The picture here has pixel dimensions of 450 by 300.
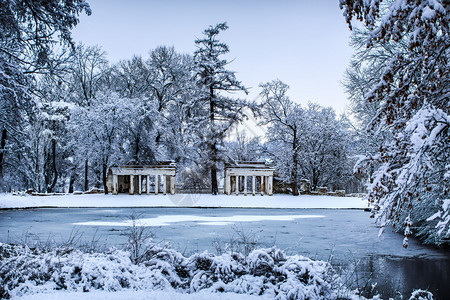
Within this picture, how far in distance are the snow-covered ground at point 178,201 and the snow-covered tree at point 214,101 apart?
3982 mm

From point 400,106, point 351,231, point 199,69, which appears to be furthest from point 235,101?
point 400,106

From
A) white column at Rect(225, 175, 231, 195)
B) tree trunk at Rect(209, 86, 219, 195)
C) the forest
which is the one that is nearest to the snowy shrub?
the forest

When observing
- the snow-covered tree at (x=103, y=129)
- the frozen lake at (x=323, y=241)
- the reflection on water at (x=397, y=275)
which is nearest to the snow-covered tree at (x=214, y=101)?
the snow-covered tree at (x=103, y=129)

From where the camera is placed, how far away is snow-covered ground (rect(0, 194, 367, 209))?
27656 mm

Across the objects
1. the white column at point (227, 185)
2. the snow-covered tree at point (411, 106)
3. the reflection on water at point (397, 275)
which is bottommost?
the reflection on water at point (397, 275)

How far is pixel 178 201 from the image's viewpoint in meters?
30.2

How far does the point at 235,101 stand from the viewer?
35531mm

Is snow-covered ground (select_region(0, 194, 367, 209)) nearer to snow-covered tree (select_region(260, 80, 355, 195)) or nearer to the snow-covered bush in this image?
snow-covered tree (select_region(260, 80, 355, 195))

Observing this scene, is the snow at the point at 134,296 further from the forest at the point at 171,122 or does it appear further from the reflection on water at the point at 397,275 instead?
the forest at the point at 171,122

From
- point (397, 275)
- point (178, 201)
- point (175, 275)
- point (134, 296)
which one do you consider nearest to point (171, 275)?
point (175, 275)

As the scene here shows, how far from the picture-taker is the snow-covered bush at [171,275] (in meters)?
5.81

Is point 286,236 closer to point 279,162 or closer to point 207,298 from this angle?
point 207,298

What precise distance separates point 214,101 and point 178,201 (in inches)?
393

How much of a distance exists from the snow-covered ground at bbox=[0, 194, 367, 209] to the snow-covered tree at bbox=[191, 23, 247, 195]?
3982mm
